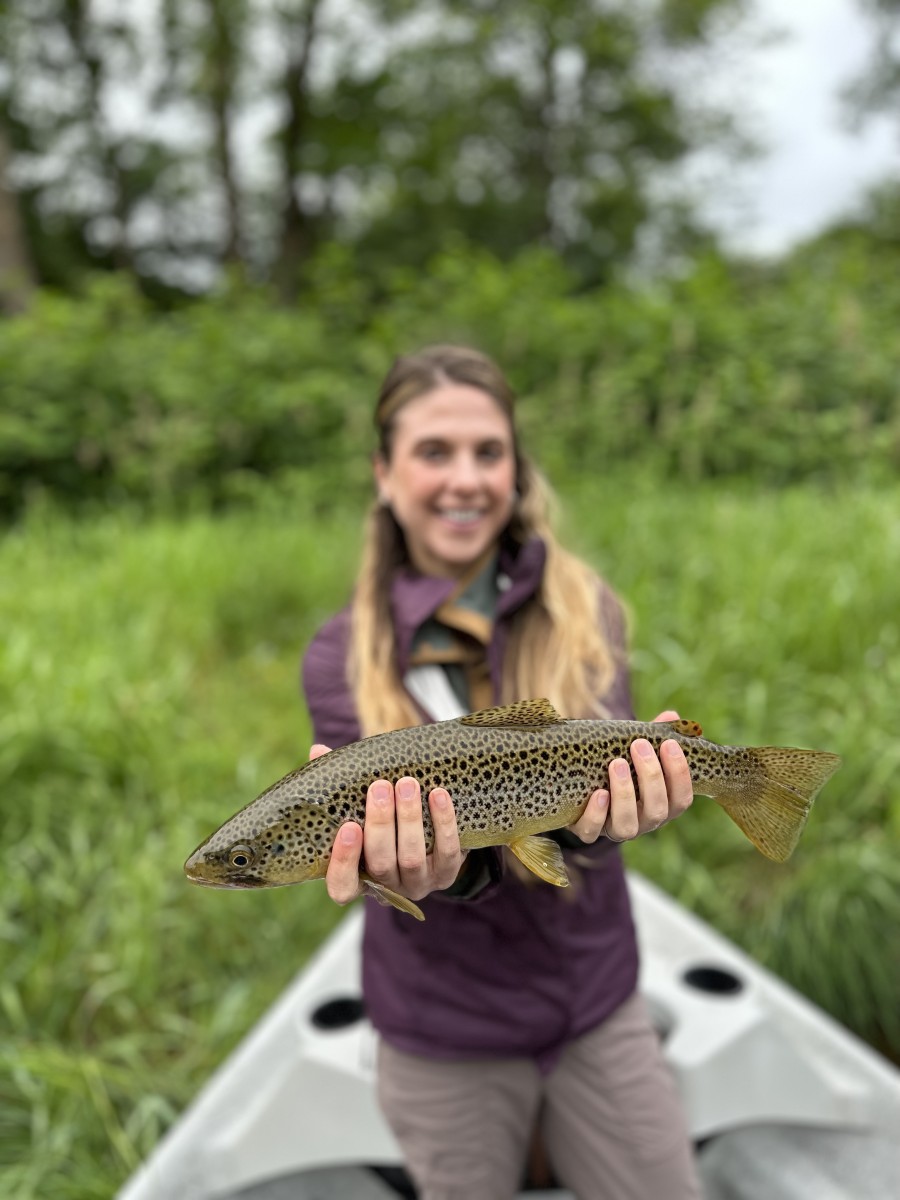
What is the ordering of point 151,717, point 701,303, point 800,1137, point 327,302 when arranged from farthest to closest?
point 327,302 → point 701,303 → point 151,717 → point 800,1137

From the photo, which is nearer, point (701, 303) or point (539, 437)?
point (539, 437)

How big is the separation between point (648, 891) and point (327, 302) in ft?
25.0

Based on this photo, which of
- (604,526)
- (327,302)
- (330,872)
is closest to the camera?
(330,872)

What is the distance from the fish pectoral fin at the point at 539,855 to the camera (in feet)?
3.89

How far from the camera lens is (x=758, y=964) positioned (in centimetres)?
309

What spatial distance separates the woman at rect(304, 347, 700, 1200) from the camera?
6.15 feet

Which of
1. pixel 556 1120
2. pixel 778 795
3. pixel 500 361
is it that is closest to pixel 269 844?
pixel 778 795

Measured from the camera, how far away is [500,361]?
24.4ft

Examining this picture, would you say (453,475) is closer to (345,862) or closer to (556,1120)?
(345,862)

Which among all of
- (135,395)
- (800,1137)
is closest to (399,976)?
(800,1137)

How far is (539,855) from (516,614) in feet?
2.75

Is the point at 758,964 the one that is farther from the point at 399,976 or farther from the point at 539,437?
the point at 539,437

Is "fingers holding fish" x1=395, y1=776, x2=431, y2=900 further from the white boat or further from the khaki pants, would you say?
the white boat

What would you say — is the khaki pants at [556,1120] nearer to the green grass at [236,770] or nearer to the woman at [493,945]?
the woman at [493,945]
